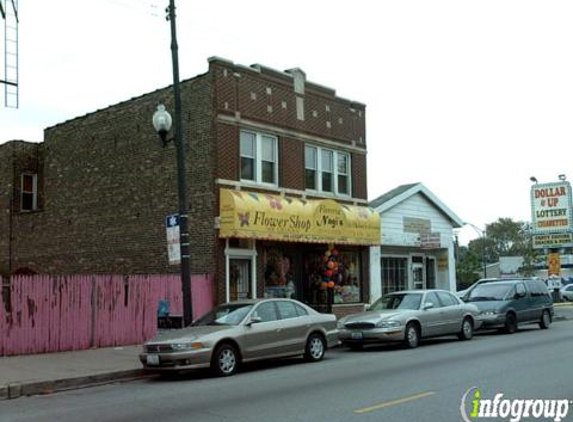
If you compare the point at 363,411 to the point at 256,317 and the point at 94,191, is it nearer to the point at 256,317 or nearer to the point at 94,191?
the point at 256,317

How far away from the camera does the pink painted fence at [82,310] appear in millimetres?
15672

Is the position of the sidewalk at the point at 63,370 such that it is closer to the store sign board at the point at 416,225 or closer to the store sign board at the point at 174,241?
the store sign board at the point at 174,241

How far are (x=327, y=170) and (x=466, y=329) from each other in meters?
8.06

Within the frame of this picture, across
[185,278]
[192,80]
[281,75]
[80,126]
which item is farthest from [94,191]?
[185,278]

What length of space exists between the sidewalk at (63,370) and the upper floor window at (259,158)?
717 cm

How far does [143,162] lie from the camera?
875 inches

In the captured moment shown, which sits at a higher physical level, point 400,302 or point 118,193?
point 118,193

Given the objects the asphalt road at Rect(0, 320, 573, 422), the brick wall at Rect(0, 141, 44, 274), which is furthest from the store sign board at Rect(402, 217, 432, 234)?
the brick wall at Rect(0, 141, 44, 274)

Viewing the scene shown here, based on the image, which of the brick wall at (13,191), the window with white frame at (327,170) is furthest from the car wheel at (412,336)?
the brick wall at (13,191)

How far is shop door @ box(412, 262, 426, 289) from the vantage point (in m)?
28.6

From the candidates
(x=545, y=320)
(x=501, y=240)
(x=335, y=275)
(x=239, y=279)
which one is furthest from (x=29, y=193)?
(x=501, y=240)

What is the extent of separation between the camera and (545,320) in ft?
73.8

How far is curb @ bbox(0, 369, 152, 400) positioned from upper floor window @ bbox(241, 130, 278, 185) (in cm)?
920

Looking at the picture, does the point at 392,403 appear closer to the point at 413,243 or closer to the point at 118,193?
the point at 118,193
